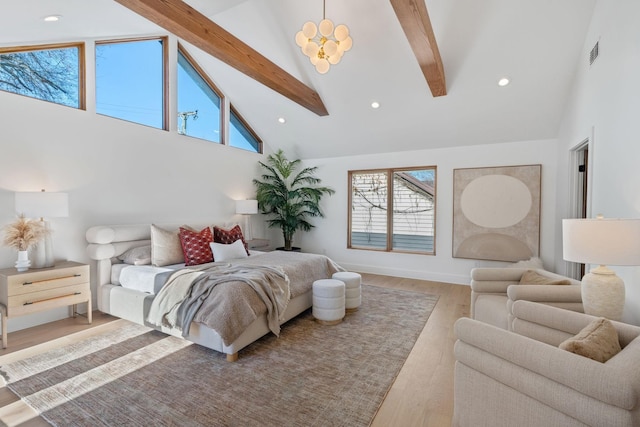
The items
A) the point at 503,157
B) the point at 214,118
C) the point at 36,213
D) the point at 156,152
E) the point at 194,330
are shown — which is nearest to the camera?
the point at 194,330

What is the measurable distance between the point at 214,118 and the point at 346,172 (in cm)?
265

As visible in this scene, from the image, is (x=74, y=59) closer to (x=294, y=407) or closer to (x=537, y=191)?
(x=294, y=407)

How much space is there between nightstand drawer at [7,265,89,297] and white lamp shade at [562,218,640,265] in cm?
423

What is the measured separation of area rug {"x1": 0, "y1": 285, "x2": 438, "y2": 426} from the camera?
185cm

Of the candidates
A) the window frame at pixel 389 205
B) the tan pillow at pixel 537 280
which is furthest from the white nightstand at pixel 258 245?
the tan pillow at pixel 537 280

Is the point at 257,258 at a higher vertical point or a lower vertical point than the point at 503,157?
lower

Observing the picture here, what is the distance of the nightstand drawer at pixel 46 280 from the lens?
8.75 feet

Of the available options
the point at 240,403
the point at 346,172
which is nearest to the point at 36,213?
the point at 240,403

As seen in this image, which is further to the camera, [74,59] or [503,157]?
[503,157]

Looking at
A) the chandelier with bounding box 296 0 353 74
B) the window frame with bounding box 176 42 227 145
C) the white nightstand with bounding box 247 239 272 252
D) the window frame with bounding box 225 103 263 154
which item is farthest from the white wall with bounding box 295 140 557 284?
the chandelier with bounding box 296 0 353 74

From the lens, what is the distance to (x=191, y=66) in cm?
498

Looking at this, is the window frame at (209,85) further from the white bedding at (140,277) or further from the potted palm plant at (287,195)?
the white bedding at (140,277)

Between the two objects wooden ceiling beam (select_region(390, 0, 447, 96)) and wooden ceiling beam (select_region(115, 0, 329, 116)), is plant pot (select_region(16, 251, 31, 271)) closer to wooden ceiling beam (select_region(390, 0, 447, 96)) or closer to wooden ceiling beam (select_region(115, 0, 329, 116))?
wooden ceiling beam (select_region(115, 0, 329, 116))

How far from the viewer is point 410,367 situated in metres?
2.42
